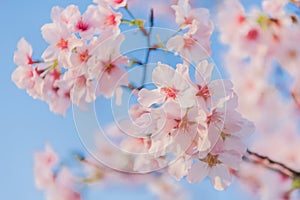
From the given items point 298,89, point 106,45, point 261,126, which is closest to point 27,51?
point 106,45

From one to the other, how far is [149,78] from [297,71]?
1.34 meters

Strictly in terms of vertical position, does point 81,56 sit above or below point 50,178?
above

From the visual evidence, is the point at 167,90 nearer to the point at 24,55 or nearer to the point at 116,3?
the point at 116,3

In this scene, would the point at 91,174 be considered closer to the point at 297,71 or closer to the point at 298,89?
the point at 298,89

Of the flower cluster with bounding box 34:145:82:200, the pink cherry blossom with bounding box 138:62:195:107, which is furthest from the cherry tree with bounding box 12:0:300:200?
the flower cluster with bounding box 34:145:82:200

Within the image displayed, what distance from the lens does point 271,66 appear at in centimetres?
233

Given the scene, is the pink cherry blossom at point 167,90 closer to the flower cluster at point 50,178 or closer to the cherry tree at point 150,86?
the cherry tree at point 150,86

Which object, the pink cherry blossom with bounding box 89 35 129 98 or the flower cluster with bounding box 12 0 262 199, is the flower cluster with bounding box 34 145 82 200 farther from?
the pink cherry blossom with bounding box 89 35 129 98

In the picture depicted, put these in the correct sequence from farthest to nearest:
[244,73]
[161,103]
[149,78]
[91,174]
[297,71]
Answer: [244,73] < [297,71] < [91,174] < [149,78] < [161,103]

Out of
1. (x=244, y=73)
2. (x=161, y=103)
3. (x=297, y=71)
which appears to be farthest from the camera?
(x=244, y=73)

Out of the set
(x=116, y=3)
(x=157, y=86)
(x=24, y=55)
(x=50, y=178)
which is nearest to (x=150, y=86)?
(x=157, y=86)

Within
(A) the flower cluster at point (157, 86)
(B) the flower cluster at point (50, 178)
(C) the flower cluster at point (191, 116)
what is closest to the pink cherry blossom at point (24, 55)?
(A) the flower cluster at point (157, 86)

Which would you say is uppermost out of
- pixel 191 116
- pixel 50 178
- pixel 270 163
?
pixel 191 116

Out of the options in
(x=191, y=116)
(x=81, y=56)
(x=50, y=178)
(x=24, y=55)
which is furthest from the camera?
(x=50, y=178)
